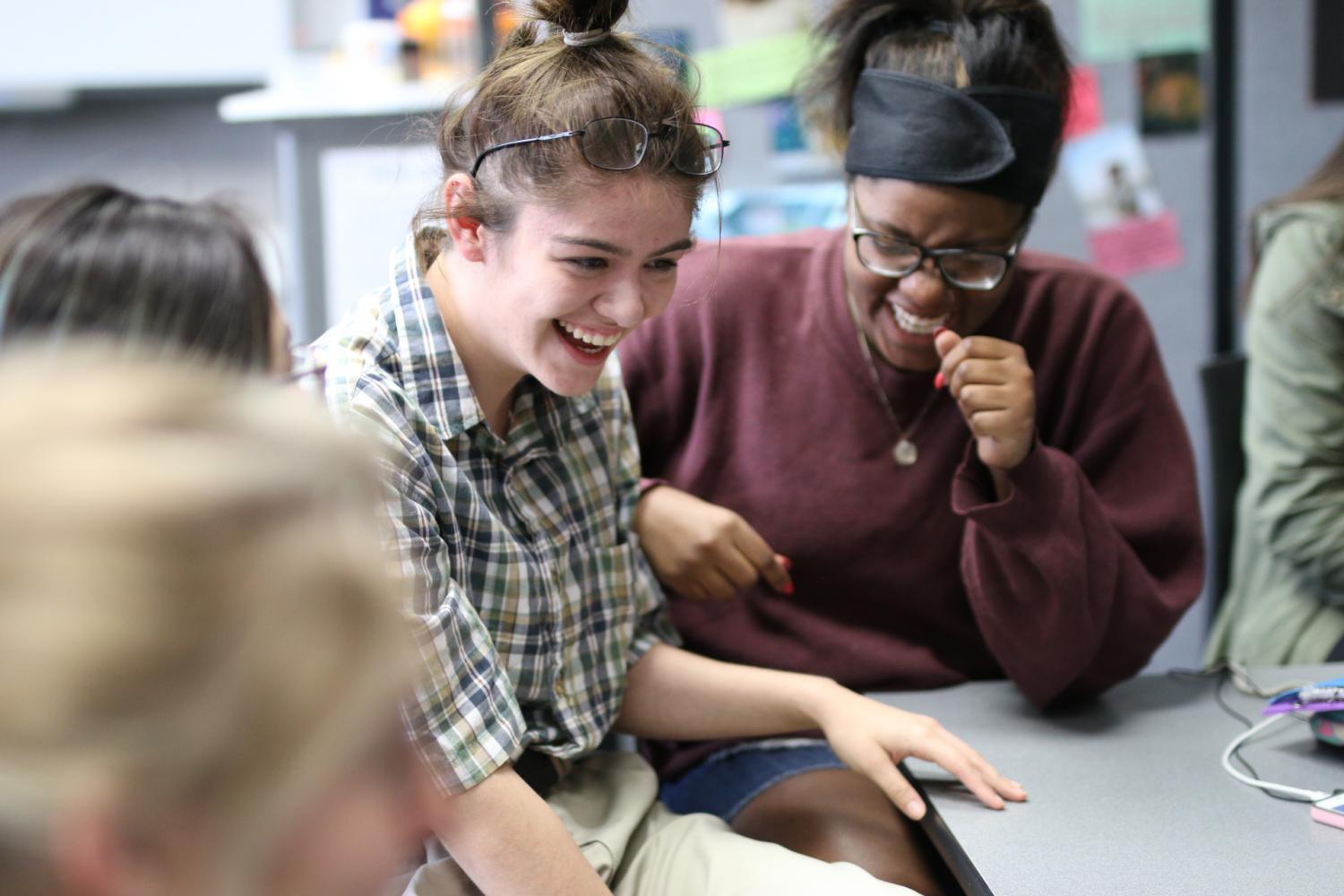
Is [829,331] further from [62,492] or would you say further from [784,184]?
[62,492]

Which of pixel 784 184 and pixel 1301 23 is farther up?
pixel 1301 23

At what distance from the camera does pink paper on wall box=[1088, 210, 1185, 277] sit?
2.16m

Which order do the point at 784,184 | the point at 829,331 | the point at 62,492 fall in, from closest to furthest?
the point at 62,492 < the point at 829,331 < the point at 784,184

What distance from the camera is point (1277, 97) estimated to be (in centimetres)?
215

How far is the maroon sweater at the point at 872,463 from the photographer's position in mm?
1237

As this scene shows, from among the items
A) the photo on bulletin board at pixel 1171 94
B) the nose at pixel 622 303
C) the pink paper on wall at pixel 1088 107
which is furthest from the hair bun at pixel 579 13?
A: the photo on bulletin board at pixel 1171 94

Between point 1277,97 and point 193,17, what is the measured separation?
2.01 m

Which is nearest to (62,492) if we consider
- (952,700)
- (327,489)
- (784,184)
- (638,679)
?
(327,489)

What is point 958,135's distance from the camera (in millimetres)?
1131

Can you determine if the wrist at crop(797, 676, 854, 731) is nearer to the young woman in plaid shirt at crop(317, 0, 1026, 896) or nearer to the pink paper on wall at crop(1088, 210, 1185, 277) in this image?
the young woman in plaid shirt at crop(317, 0, 1026, 896)

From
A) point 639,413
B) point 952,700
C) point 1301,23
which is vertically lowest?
point 952,700

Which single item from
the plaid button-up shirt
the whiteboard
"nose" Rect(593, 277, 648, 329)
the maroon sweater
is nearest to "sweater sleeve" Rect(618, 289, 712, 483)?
the maroon sweater

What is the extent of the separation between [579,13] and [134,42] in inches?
69.2

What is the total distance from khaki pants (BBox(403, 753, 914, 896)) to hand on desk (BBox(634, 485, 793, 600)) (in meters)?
0.17
